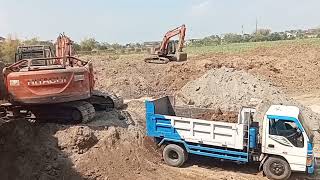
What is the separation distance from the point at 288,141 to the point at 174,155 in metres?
3.03

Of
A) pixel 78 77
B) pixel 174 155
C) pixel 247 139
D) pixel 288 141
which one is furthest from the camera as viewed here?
pixel 78 77

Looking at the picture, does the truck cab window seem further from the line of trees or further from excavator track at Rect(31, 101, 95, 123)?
the line of trees

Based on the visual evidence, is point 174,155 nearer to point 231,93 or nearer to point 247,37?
point 231,93

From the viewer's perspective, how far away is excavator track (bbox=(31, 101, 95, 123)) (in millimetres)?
11094

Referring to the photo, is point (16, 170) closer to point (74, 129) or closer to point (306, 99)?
point (74, 129)

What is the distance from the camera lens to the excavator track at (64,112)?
437 inches

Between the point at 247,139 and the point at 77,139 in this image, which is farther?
the point at 77,139

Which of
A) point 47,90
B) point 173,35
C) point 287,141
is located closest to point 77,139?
point 47,90

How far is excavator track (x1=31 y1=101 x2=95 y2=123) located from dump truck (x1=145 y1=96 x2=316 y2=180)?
6.50 feet

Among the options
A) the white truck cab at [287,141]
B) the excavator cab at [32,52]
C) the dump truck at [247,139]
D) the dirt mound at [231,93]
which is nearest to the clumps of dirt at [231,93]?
the dirt mound at [231,93]

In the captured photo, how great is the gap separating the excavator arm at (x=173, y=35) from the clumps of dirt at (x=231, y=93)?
13.5ft

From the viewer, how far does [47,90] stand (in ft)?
34.1

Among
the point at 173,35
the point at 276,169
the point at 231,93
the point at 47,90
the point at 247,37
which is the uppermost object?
the point at 247,37

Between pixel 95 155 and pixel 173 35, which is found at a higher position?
pixel 173 35
